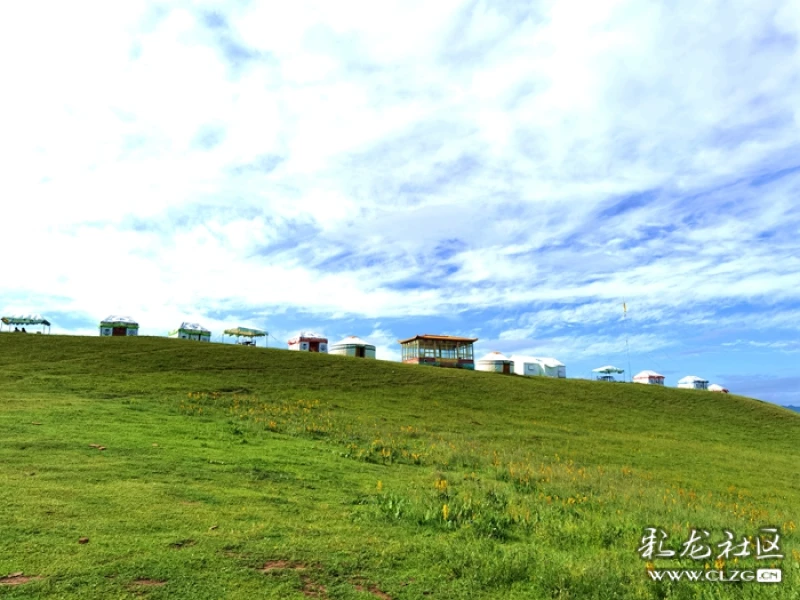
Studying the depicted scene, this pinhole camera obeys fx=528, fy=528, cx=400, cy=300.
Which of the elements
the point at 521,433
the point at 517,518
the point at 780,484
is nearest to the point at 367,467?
the point at 517,518

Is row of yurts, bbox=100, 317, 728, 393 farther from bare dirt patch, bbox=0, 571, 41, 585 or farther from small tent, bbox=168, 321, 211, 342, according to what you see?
bare dirt patch, bbox=0, 571, 41, 585

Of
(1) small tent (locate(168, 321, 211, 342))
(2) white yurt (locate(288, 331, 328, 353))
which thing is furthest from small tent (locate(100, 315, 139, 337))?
(2) white yurt (locate(288, 331, 328, 353))

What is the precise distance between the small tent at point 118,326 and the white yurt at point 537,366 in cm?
5217

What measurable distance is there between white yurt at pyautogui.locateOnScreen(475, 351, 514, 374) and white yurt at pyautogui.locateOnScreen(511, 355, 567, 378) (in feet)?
21.5

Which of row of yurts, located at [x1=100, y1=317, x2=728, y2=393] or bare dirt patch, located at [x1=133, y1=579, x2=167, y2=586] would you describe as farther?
row of yurts, located at [x1=100, y1=317, x2=728, y2=393]

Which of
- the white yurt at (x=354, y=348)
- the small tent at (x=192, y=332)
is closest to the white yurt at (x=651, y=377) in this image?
the white yurt at (x=354, y=348)

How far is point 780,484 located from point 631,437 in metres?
9.91

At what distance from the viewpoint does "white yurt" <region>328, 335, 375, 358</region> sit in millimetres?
68938

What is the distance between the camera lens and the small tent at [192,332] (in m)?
69.8

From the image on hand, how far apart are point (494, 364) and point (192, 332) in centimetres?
4018

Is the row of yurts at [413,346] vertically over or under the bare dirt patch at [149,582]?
over

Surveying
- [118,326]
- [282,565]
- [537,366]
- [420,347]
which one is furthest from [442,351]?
[282,565]

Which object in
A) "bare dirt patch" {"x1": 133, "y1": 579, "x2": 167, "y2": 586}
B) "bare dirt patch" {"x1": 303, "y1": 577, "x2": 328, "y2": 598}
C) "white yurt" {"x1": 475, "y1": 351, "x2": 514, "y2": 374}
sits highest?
"white yurt" {"x1": 475, "y1": 351, "x2": 514, "y2": 374}

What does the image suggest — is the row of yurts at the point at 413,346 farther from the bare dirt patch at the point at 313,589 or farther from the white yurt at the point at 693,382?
the bare dirt patch at the point at 313,589
